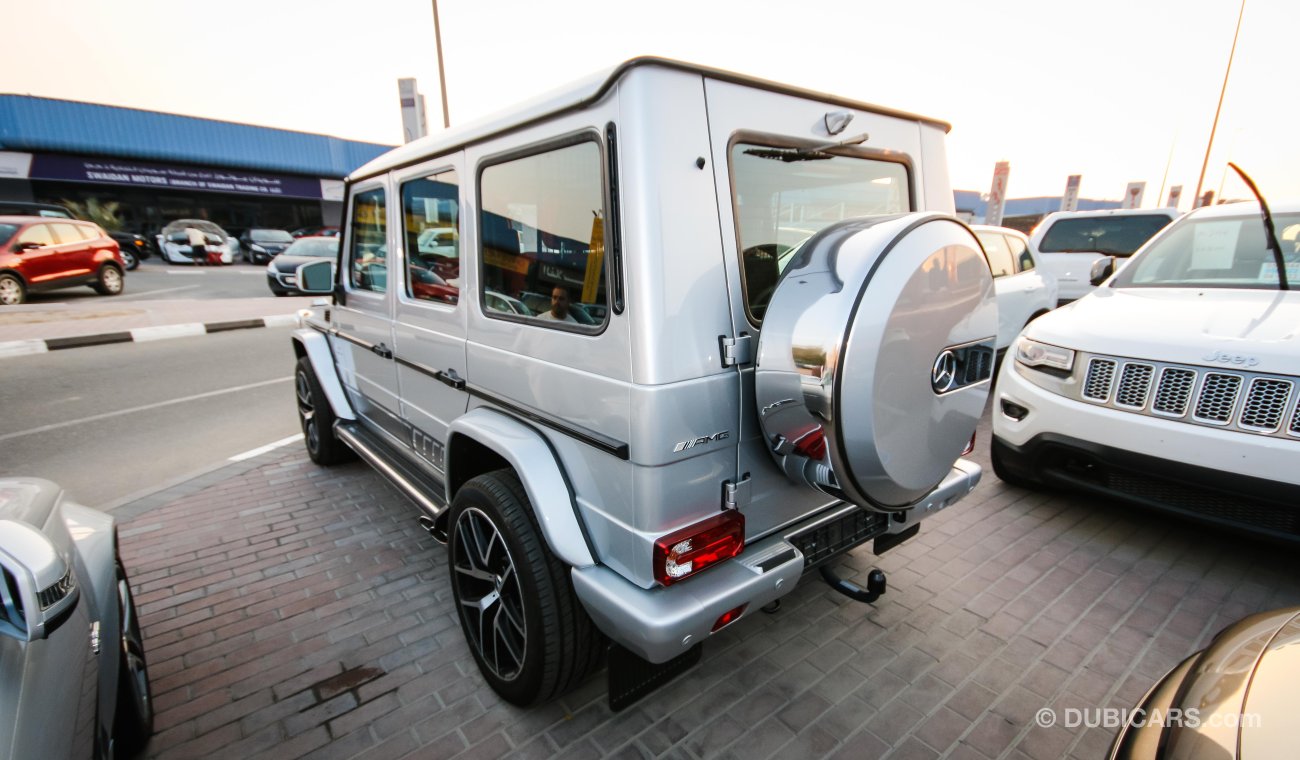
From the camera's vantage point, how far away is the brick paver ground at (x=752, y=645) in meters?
2.07

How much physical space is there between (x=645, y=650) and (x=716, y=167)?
4.64 ft

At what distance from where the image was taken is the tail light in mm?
1686

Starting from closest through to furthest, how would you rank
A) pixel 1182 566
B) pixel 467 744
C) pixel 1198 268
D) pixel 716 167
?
pixel 716 167 → pixel 467 744 → pixel 1182 566 → pixel 1198 268

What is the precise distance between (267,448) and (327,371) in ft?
4.83

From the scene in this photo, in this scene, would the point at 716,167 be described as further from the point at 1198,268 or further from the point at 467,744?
the point at 1198,268

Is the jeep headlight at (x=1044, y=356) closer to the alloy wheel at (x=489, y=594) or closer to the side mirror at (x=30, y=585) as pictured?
the alloy wheel at (x=489, y=594)

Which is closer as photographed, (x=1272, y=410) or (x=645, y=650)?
(x=645, y=650)

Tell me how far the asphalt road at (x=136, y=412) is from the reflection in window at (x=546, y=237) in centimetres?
374

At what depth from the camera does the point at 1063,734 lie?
2.05 meters

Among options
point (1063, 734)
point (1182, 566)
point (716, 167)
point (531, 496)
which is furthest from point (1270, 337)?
point (531, 496)

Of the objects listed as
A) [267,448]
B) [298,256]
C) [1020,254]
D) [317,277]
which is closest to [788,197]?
[317,277]

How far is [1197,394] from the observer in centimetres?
277

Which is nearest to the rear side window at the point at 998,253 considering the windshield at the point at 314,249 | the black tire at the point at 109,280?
the windshield at the point at 314,249

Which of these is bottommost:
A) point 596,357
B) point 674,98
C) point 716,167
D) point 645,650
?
point 645,650
